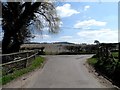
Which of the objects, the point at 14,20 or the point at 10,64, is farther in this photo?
the point at 14,20

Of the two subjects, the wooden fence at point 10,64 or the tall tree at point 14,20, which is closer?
the wooden fence at point 10,64

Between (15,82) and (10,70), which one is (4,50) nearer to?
(10,70)

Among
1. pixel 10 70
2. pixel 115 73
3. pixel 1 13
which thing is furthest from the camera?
pixel 1 13

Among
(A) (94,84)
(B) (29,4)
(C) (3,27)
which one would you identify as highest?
(B) (29,4)

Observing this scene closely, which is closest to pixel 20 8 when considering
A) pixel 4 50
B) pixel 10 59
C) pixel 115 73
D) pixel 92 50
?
pixel 4 50

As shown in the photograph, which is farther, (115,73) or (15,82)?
(115,73)

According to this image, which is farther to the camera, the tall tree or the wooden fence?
the tall tree

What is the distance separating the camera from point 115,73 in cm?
1758

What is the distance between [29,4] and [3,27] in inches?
140

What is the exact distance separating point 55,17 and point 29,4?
691 centimetres

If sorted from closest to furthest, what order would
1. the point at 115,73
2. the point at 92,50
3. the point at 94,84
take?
the point at 94,84 → the point at 115,73 → the point at 92,50

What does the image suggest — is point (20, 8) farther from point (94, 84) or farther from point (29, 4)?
point (94, 84)

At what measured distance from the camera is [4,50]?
1278 inches

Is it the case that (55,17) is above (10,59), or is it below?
above
